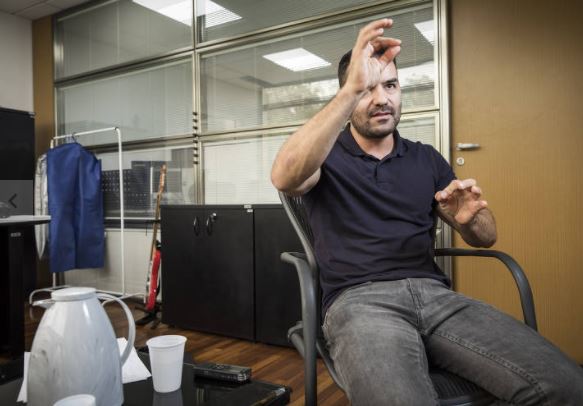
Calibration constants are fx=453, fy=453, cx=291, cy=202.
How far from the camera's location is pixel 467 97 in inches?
101

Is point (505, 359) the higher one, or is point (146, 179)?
point (146, 179)

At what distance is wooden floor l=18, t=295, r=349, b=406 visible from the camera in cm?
206

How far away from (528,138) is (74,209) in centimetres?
350

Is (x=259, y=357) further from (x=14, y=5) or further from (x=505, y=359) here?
(x=14, y=5)

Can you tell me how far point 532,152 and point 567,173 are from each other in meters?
0.20

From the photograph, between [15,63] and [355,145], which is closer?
[355,145]

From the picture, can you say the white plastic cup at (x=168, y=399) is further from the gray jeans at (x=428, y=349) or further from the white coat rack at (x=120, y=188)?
the white coat rack at (x=120, y=188)

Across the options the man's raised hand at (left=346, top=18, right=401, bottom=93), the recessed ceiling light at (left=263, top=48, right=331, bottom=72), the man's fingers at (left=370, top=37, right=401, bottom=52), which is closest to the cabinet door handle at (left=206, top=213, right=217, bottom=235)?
A: the recessed ceiling light at (left=263, top=48, right=331, bottom=72)

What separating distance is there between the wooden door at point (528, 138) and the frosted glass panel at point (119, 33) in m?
2.16

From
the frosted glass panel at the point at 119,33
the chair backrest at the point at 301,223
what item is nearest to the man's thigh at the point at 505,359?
the chair backrest at the point at 301,223

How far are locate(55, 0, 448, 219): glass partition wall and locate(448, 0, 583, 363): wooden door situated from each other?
19 centimetres

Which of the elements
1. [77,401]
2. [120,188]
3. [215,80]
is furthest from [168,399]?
[120,188]

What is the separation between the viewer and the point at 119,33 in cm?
403

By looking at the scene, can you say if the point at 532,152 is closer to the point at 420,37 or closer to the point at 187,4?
the point at 420,37
